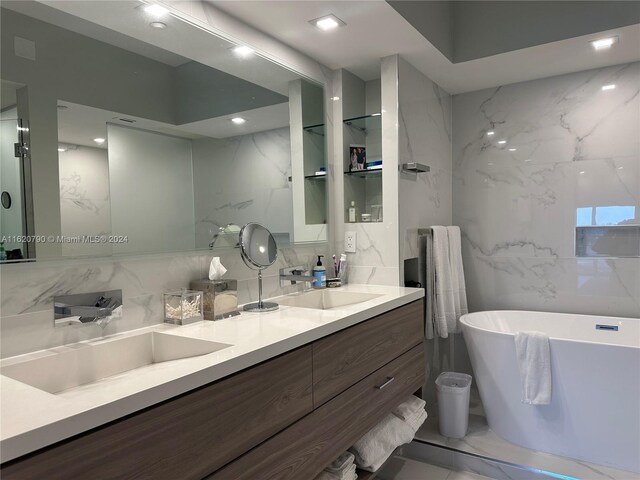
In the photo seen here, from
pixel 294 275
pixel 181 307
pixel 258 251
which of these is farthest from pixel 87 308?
pixel 294 275

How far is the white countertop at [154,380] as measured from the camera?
761mm

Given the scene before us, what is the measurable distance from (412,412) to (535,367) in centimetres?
68

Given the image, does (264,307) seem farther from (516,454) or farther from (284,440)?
(516,454)

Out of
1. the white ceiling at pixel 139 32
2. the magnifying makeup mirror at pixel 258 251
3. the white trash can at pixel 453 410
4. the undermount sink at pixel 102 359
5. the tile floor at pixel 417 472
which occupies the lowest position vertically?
the tile floor at pixel 417 472

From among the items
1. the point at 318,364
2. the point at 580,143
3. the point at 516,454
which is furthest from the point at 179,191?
the point at 580,143

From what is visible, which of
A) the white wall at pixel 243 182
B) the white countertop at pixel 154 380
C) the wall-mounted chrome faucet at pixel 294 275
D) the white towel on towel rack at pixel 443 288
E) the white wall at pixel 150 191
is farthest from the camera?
the white towel on towel rack at pixel 443 288

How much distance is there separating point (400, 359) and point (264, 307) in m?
0.68

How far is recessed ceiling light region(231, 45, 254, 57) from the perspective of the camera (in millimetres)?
1904

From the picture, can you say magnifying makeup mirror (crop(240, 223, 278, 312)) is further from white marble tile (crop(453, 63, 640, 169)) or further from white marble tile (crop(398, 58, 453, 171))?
white marble tile (crop(453, 63, 640, 169))

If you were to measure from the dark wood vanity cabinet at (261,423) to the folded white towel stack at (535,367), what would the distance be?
746 millimetres

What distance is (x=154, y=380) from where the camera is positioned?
95 centimetres

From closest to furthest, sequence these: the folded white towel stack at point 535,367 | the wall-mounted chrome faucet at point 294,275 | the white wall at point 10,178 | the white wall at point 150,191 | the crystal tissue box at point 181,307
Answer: the white wall at point 10,178, the white wall at point 150,191, the crystal tissue box at point 181,307, the wall-mounted chrome faucet at point 294,275, the folded white towel stack at point 535,367

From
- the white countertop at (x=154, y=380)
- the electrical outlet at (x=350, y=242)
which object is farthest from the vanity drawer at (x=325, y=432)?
the electrical outlet at (x=350, y=242)

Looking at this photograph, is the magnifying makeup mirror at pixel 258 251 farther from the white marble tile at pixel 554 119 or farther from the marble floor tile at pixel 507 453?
the white marble tile at pixel 554 119
